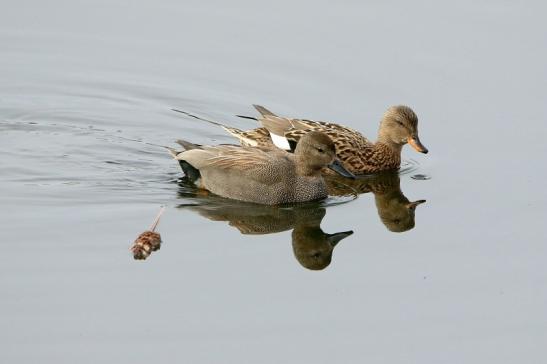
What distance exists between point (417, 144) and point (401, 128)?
0.95 ft

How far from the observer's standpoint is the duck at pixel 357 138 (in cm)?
1491

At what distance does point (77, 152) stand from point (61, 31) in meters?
3.50

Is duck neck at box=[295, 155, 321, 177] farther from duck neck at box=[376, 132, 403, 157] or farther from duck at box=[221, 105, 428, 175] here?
duck neck at box=[376, 132, 403, 157]

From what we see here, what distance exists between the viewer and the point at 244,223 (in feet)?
42.1

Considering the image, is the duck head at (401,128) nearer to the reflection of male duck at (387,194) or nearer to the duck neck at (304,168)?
the reflection of male duck at (387,194)

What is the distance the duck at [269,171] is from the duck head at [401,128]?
156 centimetres

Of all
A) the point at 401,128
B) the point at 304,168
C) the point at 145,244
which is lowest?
the point at 145,244

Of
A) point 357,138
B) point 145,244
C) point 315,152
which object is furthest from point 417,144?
point 145,244

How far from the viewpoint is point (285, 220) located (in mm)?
13141

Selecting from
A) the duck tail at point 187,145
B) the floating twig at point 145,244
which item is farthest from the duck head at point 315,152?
the floating twig at point 145,244

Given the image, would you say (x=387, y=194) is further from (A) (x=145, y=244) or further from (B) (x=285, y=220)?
(A) (x=145, y=244)

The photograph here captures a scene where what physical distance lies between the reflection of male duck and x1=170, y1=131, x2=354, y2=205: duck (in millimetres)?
557

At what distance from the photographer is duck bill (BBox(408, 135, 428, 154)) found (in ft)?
49.2

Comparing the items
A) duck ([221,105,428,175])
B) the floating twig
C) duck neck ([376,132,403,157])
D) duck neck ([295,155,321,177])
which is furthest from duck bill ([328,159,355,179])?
the floating twig
